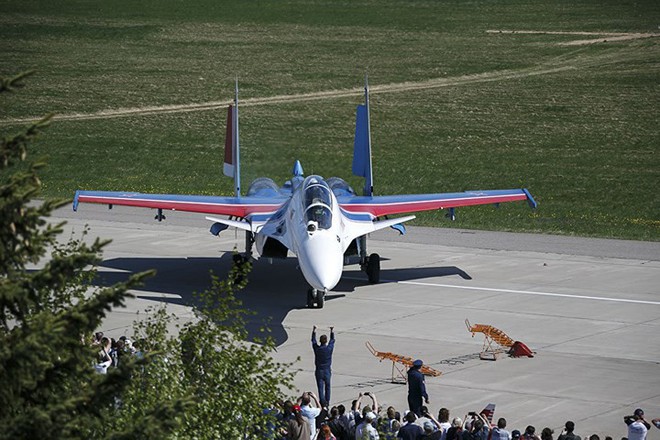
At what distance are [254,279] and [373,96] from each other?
3281cm

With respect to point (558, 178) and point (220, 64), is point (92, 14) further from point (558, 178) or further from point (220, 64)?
point (558, 178)

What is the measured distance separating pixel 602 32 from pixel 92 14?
34.4 meters

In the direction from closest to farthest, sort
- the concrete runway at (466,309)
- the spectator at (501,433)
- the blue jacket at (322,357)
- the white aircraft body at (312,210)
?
the spectator at (501,433), the blue jacket at (322,357), the concrete runway at (466,309), the white aircraft body at (312,210)

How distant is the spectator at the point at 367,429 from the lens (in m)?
16.2

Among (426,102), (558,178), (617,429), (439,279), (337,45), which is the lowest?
(617,429)

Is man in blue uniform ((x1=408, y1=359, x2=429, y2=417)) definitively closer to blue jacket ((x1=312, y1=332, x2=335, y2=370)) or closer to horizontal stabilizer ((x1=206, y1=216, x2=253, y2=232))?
blue jacket ((x1=312, y1=332, x2=335, y2=370))

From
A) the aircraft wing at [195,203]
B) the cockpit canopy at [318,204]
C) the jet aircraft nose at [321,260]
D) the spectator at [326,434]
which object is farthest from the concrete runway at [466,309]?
the spectator at [326,434]

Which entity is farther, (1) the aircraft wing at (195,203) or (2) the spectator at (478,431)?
(1) the aircraft wing at (195,203)

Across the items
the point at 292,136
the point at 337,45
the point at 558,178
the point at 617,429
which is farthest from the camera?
the point at 337,45

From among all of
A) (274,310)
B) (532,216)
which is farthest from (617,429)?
(532,216)

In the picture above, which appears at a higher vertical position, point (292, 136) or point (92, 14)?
point (92, 14)

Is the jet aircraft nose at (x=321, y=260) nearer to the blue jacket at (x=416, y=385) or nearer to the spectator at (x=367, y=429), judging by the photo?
the blue jacket at (x=416, y=385)

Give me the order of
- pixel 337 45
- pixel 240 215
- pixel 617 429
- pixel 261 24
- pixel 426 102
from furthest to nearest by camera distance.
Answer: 1. pixel 261 24
2. pixel 337 45
3. pixel 426 102
4. pixel 240 215
5. pixel 617 429

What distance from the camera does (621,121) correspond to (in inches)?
2247
